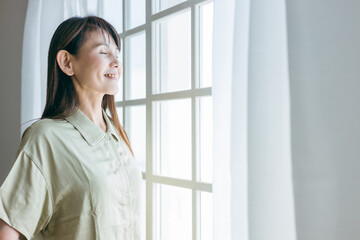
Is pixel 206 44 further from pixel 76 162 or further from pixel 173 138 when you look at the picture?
pixel 76 162

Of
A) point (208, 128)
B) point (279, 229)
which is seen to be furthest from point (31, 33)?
point (279, 229)

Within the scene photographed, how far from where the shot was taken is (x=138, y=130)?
188 cm

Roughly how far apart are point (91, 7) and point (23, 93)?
2.47ft

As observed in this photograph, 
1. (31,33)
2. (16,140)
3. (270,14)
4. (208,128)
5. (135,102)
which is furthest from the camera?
(16,140)

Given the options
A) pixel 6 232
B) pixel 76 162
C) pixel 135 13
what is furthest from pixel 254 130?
pixel 135 13

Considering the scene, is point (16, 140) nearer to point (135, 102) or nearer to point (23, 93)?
point (23, 93)

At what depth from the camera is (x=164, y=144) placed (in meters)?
1.71

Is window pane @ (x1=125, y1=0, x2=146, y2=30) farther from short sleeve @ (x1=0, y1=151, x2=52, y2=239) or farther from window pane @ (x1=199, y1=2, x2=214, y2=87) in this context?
short sleeve @ (x1=0, y1=151, x2=52, y2=239)

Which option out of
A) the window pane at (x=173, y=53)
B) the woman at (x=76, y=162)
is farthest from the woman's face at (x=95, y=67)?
the window pane at (x=173, y=53)

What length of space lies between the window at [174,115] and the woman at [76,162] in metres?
0.33

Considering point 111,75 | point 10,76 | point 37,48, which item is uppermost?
point 37,48

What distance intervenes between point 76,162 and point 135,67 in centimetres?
87

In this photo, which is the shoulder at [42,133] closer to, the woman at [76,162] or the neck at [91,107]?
the woman at [76,162]

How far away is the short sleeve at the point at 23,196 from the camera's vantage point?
107 cm
